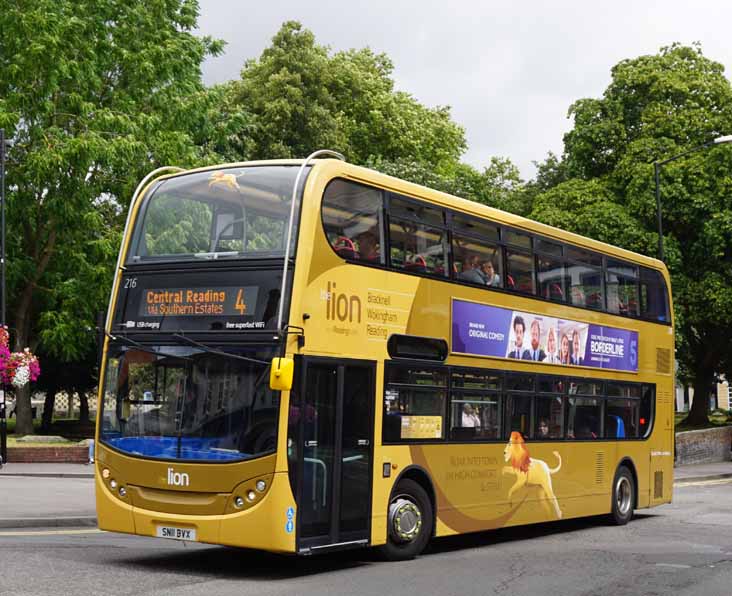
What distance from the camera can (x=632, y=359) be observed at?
63.1ft

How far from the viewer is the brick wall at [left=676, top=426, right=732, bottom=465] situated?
1515 inches

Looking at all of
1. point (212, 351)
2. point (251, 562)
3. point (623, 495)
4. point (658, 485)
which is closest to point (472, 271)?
point (212, 351)

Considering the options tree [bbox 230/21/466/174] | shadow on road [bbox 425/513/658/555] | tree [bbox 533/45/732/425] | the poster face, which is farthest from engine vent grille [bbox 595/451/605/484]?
tree [bbox 230/21/466/174]

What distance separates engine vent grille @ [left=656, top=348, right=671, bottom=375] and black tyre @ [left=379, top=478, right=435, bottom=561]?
25.7 feet

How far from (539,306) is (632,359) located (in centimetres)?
365

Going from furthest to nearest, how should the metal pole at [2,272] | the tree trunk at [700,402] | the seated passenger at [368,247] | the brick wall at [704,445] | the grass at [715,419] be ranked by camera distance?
the grass at [715,419] < the tree trunk at [700,402] < the brick wall at [704,445] < the metal pole at [2,272] < the seated passenger at [368,247]

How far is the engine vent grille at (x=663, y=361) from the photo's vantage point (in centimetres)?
2031

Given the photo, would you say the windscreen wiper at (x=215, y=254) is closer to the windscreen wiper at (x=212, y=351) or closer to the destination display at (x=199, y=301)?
the destination display at (x=199, y=301)

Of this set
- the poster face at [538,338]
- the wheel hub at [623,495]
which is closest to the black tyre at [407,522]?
the poster face at [538,338]

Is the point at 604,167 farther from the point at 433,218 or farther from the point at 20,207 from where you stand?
the point at 433,218

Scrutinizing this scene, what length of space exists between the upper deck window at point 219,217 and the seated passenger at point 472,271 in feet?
10.7

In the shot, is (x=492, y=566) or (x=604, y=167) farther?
(x=604, y=167)

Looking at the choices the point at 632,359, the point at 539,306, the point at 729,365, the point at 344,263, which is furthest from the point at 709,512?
the point at 729,365

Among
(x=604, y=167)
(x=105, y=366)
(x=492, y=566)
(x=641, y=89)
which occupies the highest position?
(x=641, y=89)
